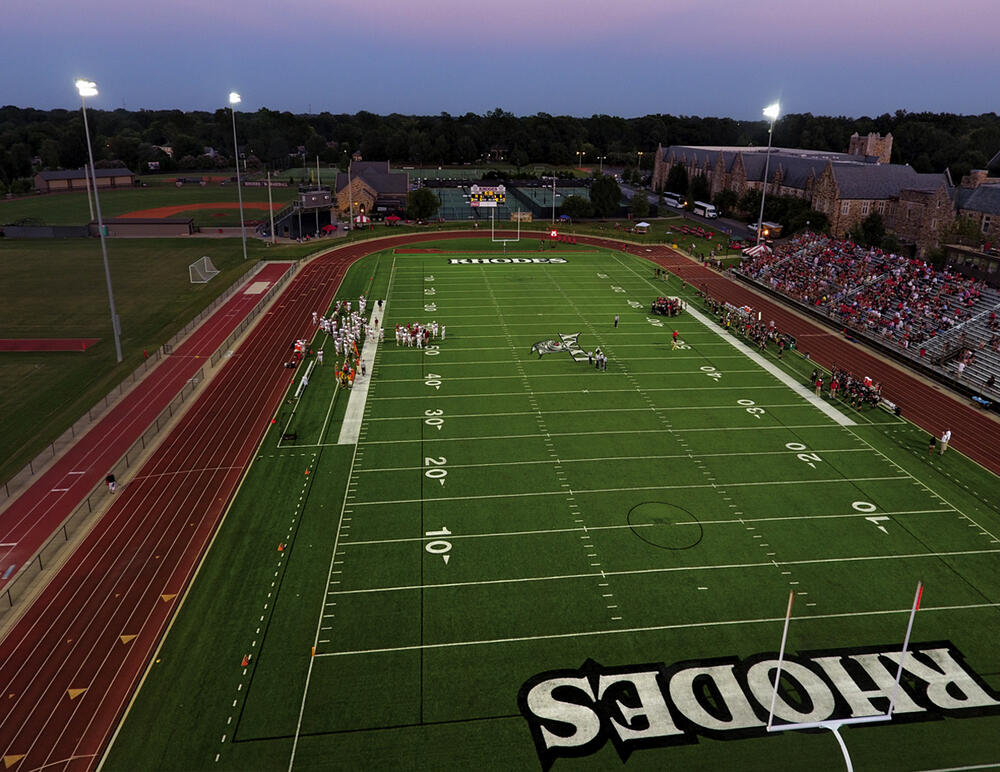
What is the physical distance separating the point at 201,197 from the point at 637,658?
12291 centimetres

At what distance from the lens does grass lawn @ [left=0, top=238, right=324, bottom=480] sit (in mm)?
31391

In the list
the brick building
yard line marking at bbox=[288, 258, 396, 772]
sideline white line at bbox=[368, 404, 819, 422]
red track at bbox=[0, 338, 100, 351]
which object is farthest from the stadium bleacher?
the brick building

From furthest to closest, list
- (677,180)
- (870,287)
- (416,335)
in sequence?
(677,180)
(870,287)
(416,335)

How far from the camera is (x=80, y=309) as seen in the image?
162ft

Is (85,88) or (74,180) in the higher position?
(85,88)

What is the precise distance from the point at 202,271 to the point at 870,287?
182ft

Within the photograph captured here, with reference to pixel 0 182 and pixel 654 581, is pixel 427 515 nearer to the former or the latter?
pixel 654 581

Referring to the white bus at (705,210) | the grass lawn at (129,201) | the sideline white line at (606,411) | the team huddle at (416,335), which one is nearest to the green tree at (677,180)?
the white bus at (705,210)

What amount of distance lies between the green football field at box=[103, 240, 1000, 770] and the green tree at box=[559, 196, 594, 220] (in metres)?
65.0

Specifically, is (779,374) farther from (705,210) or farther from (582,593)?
(705,210)

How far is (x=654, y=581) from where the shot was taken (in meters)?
20.5

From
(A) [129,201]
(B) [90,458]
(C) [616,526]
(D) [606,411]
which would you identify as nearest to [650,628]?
(C) [616,526]

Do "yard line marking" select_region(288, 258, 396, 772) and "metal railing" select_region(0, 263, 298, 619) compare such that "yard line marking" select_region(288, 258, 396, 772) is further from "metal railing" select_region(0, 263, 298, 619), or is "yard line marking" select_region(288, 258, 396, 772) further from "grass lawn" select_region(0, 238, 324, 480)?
"grass lawn" select_region(0, 238, 324, 480)

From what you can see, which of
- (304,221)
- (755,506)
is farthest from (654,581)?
(304,221)
